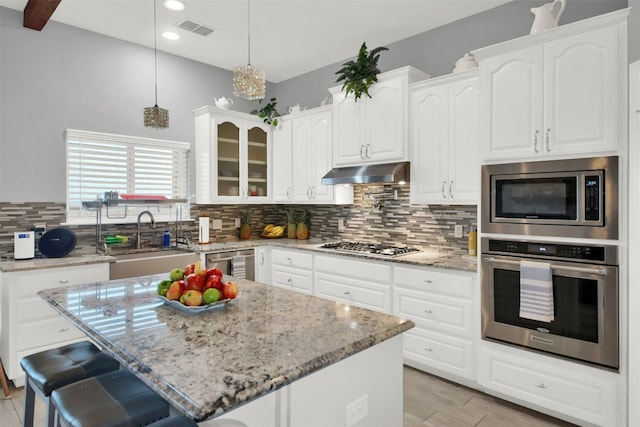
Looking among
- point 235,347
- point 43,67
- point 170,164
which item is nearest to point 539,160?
point 235,347

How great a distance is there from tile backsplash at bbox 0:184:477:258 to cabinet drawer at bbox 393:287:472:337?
26.6 inches

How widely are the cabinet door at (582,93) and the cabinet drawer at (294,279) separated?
94.5 inches

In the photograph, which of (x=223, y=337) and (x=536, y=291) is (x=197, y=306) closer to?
(x=223, y=337)

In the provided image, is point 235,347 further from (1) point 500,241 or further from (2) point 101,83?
(2) point 101,83

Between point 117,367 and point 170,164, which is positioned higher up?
point 170,164

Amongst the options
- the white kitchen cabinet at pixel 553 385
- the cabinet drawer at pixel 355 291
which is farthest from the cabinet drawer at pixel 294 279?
the white kitchen cabinet at pixel 553 385

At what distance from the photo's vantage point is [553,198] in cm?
239

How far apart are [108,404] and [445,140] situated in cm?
283

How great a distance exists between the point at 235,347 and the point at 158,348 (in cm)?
25

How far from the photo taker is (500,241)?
2607mm

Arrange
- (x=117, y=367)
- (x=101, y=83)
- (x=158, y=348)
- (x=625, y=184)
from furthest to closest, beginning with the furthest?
(x=101, y=83), (x=625, y=184), (x=117, y=367), (x=158, y=348)

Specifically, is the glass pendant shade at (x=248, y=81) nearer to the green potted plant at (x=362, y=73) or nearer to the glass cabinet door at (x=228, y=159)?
the green potted plant at (x=362, y=73)

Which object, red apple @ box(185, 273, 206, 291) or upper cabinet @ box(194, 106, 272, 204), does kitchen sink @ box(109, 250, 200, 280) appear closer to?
upper cabinet @ box(194, 106, 272, 204)

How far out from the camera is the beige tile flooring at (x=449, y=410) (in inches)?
95.0
